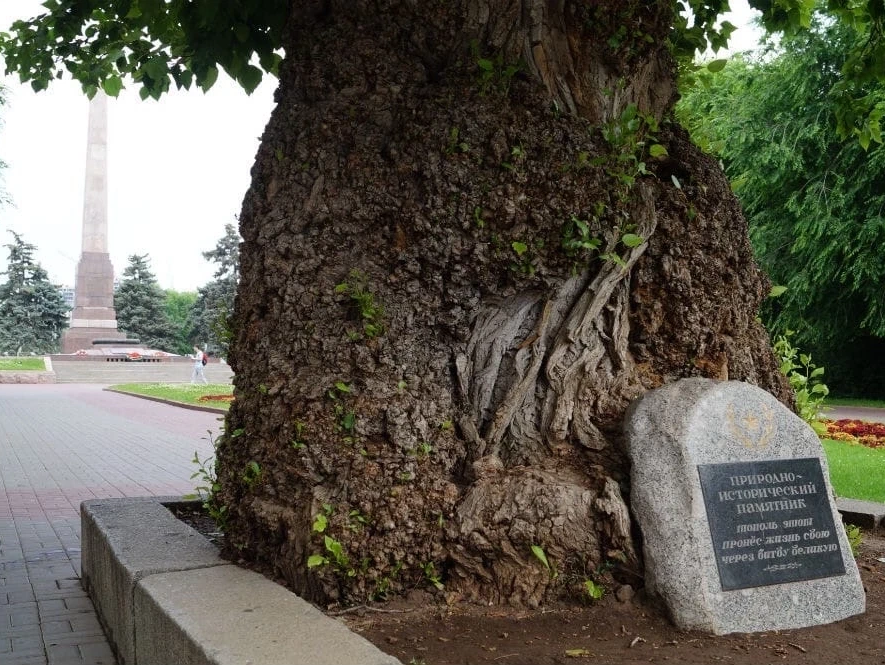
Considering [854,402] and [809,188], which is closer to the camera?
[809,188]

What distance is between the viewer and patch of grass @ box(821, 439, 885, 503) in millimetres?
7781

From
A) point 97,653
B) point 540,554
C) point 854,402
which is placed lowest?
point 854,402

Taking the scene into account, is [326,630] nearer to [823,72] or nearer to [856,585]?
[856,585]

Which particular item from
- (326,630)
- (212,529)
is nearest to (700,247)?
(326,630)

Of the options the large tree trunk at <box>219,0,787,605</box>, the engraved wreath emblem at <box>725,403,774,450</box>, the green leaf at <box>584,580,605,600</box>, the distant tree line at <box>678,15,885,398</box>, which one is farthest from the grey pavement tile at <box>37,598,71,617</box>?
the distant tree line at <box>678,15,885,398</box>

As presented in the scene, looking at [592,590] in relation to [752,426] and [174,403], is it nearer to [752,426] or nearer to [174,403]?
[752,426]

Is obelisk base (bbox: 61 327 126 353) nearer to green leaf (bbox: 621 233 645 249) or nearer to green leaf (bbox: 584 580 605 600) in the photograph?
green leaf (bbox: 621 233 645 249)

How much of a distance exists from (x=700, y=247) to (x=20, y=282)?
5636 cm

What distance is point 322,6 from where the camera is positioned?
12.9ft

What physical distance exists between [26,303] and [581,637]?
56876 mm

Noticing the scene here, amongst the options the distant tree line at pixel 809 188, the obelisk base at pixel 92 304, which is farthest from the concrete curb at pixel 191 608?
the obelisk base at pixel 92 304

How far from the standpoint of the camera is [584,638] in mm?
3164

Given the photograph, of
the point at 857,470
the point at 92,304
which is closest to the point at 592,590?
the point at 857,470

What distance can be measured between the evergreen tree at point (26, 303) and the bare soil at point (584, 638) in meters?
55.6
